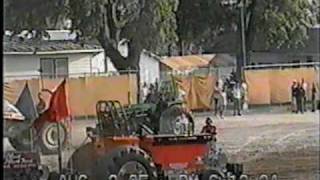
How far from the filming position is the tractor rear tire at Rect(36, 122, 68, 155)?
2195 mm

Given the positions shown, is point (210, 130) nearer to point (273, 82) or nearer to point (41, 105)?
point (273, 82)

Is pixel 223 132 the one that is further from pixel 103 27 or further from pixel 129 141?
pixel 103 27

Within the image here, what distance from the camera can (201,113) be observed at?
7.61 feet

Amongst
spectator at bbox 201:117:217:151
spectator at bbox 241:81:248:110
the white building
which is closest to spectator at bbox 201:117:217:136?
spectator at bbox 201:117:217:151

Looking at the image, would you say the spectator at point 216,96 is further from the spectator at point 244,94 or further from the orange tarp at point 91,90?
the orange tarp at point 91,90

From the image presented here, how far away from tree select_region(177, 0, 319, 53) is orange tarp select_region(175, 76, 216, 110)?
0.12 metres

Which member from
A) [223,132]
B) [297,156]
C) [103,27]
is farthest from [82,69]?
[297,156]

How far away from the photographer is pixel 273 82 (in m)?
2.38

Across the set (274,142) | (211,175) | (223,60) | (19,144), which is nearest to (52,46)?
(19,144)

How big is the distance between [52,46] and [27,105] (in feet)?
0.61

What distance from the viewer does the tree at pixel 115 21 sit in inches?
84.8

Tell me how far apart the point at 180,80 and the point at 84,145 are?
36cm

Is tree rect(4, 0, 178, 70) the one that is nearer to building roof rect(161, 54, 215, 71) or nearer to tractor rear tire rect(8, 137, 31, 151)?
building roof rect(161, 54, 215, 71)

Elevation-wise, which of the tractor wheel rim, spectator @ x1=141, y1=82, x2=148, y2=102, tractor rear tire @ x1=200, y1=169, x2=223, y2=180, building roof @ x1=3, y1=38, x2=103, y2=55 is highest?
building roof @ x1=3, y1=38, x2=103, y2=55
